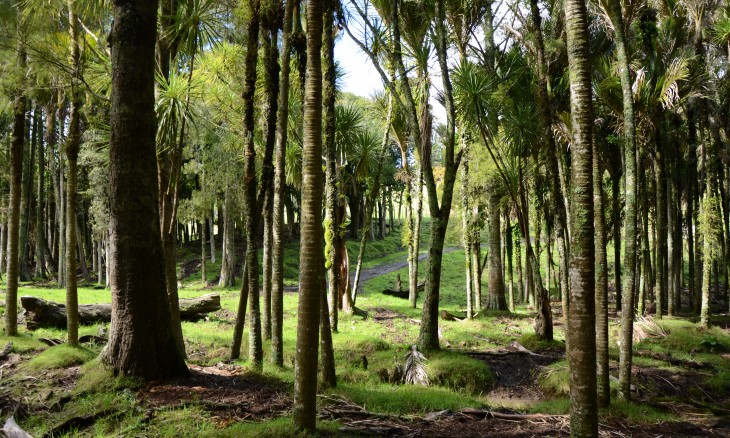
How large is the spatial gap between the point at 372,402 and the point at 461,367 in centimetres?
295

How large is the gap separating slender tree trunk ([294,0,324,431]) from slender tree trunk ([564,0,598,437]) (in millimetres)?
2449

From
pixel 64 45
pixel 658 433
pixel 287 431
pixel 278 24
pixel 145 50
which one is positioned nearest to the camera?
pixel 287 431

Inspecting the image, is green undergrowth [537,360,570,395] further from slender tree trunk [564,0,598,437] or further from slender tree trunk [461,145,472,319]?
slender tree trunk [461,145,472,319]

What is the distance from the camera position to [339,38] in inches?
475

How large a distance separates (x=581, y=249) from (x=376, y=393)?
4.40 metres

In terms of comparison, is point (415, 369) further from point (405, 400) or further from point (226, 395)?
point (226, 395)

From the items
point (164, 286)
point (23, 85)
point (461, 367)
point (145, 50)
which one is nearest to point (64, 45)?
point (23, 85)

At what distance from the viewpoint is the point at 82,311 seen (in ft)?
42.8

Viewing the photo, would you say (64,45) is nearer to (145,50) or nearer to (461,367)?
(145,50)

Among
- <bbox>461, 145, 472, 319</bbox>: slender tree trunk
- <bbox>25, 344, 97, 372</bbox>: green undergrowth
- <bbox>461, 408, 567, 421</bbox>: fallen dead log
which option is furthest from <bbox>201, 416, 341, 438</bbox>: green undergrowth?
<bbox>461, 145, 472, 319</bbox>: slender tree trunk

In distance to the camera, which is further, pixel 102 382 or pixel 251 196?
pixel 251 196

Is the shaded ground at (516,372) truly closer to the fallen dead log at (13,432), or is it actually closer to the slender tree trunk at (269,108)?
the slender tree trunk at (269,108)

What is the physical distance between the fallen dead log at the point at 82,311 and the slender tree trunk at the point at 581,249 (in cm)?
1286

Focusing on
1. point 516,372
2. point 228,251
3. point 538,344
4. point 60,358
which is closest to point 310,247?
point 60,358
